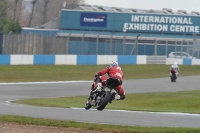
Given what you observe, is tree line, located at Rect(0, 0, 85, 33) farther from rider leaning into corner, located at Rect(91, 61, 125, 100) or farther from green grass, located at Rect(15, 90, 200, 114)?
rider leaning into corner, located at Rect(91, 61, 125, 100)

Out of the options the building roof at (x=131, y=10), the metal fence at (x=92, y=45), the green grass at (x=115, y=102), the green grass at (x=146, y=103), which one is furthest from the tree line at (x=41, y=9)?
the green grass at (x=146, y=103)

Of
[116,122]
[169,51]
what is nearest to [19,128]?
[116,122]

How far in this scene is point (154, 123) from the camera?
14.3m

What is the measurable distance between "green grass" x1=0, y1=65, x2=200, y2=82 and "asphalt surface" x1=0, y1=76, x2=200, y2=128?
159 inches

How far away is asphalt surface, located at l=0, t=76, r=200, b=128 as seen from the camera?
1459cm

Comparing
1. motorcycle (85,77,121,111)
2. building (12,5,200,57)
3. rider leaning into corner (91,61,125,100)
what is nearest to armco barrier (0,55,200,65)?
building (12,5,200,57)

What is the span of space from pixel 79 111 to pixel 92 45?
3752cm

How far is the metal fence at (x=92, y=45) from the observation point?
151 feet

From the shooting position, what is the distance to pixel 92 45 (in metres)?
54.8

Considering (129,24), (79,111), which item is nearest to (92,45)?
(129,24)

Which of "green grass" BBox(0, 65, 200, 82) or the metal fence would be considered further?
the metal fence

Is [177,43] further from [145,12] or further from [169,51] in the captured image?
[145,12]

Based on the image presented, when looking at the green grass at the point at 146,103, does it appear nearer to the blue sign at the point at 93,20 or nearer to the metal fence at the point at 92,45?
the metal fence at the point at 92,45

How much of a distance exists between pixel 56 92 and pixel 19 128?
15012mm
